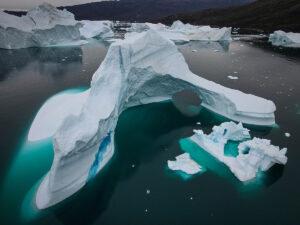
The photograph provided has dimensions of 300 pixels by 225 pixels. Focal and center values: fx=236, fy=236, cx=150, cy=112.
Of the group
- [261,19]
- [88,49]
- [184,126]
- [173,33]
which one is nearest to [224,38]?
[173,33]

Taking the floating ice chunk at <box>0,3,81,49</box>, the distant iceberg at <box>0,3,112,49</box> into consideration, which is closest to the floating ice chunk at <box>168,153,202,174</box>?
the distant iceberg at <box>0,3,112,49</box>

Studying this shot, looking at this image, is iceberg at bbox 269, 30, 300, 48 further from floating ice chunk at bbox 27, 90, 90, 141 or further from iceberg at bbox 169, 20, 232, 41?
floating ice chunk at bbox 27, 90, 90, 141

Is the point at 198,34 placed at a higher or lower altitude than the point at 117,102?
lower

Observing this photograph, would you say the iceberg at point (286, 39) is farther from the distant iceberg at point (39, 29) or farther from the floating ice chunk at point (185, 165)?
the floating ice chunk at point (185, 165)

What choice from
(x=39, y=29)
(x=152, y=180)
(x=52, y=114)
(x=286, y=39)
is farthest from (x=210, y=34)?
(x=152, y=180)

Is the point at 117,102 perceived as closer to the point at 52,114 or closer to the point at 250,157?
the point at 52,114

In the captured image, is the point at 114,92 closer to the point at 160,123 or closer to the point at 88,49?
the point at 160,123
